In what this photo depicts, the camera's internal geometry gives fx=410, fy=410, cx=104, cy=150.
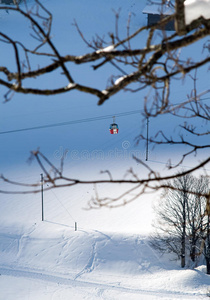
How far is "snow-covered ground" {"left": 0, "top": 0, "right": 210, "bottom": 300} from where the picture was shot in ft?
59.8

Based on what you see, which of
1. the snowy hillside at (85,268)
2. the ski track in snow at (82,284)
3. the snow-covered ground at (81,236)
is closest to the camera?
the ski track in snow at (82,284)

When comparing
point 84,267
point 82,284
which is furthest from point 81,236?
point 82,284

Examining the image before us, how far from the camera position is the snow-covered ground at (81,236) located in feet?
59.8

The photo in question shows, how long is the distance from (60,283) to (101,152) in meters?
14.7

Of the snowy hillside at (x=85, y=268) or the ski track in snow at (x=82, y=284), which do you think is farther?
the snowy hillside at (x=85, y=268)

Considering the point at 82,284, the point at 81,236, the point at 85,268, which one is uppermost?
the point at 81,236

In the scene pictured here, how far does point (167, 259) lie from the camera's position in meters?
20.2

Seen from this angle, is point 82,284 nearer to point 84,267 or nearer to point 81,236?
point 84,267

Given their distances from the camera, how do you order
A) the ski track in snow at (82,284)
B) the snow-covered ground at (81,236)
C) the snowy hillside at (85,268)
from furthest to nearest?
the snow-covered ground at (81,236)
the snowy hillside at (85,268)
the ski track in snow at (82,284)

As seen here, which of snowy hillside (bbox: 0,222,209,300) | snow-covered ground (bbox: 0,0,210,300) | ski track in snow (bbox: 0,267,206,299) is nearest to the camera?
ski track in snow (bbox: 0,267,206,299)

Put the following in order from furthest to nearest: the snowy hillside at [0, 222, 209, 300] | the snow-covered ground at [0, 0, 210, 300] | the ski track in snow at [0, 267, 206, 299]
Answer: the snow-covered ground at [0, 0, 210, 300] < the snowy hillside at [0, 222, 209, 300] < the ski track in snow at [0, 267, 206, 299]

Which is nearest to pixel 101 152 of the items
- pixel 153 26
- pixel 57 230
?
pixel 57 230

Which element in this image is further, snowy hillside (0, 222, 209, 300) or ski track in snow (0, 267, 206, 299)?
snowy hillside (0, 222, 209, 300)

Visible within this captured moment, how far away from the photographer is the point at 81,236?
2125 cm
